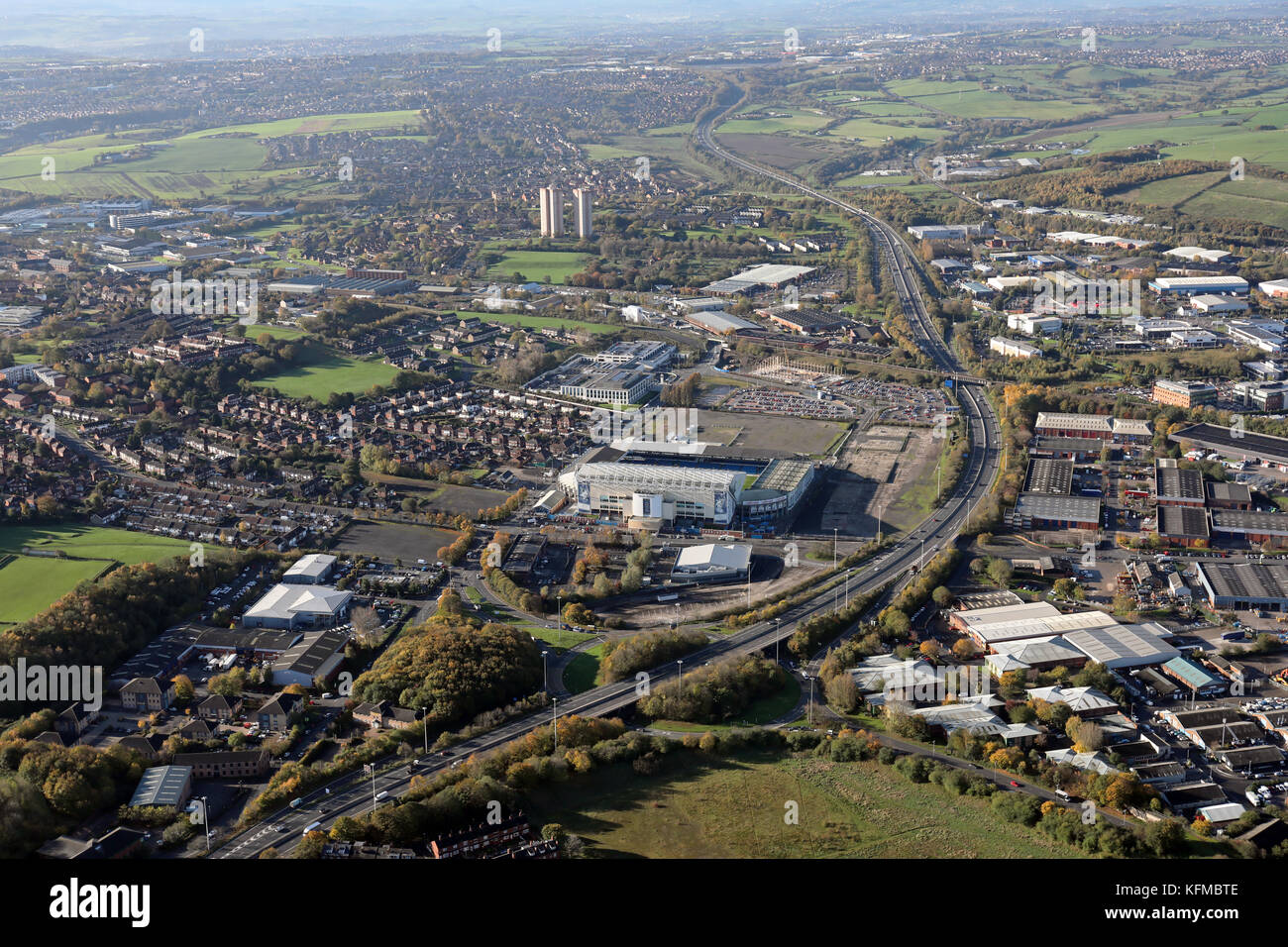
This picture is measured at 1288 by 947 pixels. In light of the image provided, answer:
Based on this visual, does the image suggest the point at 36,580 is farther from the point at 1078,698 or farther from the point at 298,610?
the point at 1078,698

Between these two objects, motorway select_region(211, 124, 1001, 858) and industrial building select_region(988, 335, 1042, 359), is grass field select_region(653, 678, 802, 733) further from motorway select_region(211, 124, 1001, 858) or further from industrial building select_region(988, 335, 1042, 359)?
industrial building select_region(988, 335, 1042, 359)

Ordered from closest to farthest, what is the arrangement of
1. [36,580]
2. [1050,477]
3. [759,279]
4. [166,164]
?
[36,580], [1050,477], [759,279], [166,164]

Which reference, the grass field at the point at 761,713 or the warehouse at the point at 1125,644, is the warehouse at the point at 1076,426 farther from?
the grass field at the point at 761,713

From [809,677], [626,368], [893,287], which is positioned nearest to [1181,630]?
[809,677]

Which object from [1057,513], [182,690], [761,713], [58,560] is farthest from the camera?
[1057,513]

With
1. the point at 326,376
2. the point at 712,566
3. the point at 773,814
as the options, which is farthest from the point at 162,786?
the point at 326,376

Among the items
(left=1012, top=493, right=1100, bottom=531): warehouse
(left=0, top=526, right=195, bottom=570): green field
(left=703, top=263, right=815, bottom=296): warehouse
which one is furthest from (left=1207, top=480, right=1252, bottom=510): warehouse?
(left=703, top=263, right=815, bottom=296): warehouse
